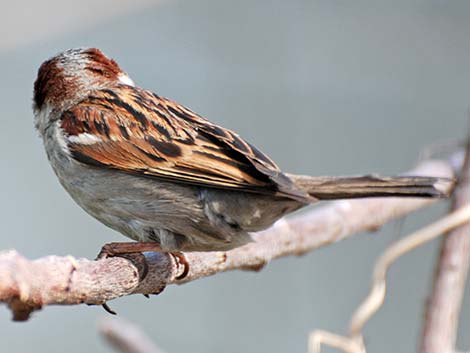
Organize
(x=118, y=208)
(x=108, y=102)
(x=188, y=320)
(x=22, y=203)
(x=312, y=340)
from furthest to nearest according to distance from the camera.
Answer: (x=188, y=320)
(x=22, y=203)
(x=108, y=102)
(x=118, y=208)
(x=312, y=340)

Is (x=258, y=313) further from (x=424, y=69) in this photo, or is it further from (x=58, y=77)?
(x=58, y=77)

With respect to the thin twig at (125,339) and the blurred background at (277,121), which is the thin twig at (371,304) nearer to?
the thin twig at (125,339)

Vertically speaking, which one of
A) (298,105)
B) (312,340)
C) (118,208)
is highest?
(298,105)

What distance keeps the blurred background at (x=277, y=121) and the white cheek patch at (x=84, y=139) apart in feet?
9.12

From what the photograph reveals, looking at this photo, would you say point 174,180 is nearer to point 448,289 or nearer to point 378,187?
point 378,187

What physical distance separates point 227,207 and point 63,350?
370cm

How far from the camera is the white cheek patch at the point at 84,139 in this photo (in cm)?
277

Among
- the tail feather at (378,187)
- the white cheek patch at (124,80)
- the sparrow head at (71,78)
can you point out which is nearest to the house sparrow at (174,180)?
the tail feather at (378,187)

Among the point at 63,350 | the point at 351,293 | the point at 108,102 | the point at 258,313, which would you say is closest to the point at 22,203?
the point at 63,350

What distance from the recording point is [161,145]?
2.72m

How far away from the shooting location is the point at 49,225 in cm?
570

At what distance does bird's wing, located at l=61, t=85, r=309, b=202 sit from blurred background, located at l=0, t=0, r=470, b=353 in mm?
2709

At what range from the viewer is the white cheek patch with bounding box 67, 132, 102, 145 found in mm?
2773

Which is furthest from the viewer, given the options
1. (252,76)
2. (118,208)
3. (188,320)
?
(252,76)
